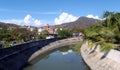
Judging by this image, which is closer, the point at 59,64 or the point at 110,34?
the point at 110,34

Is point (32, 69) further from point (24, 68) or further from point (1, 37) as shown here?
point (1, 37)

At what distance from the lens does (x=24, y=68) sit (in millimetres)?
49969

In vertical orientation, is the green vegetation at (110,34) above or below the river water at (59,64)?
above

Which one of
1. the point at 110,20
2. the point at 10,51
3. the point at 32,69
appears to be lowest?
the point at 32,69

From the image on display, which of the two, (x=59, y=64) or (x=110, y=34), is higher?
(x=110, y=34)

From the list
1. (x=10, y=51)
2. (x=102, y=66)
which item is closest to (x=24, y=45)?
(x=10, y=51)

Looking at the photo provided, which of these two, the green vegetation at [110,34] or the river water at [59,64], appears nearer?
the green vegetation at [110,34]

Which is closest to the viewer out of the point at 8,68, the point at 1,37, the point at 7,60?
the point at 8,68

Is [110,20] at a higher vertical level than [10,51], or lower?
higher

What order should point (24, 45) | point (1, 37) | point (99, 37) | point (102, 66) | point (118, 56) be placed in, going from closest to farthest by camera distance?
1. point (118, 56)
2. point (102, 66)
3. point (99, 37)
4. point (24, 45)
5. point (1, 37)

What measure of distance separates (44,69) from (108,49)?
45.9ft

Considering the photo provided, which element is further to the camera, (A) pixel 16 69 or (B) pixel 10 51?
(B) pixel 10 51

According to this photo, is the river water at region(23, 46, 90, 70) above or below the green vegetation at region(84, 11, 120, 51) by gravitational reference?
below

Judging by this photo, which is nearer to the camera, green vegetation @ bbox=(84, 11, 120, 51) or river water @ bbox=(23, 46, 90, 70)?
green vegetation @ bbox=(84, 11, 120, 51)
